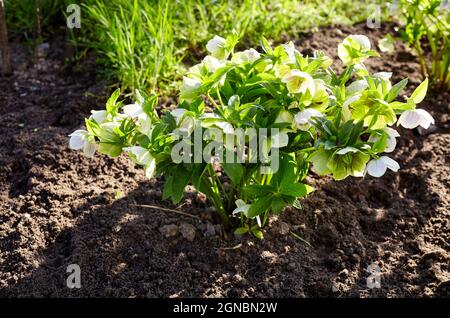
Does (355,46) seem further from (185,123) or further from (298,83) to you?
(185,123)

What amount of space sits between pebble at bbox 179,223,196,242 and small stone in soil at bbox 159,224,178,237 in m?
0.02

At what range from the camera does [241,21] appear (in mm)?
3135

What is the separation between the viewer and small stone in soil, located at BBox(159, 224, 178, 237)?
7.14 ft

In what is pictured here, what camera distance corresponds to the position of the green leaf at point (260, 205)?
186 cm

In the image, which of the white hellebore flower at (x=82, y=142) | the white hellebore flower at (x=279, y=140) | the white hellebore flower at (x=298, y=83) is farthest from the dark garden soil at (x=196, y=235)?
the white hellebore flower at (x=298, y=83)

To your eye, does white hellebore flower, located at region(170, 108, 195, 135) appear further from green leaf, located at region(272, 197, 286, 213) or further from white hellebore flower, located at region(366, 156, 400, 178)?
white hellebore flower, located at region(366, 156, 400, 178)

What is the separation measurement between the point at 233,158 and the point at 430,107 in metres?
1.35

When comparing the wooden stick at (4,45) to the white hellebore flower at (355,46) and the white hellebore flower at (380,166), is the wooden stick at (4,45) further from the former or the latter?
the white hellebore flower at (380,166)

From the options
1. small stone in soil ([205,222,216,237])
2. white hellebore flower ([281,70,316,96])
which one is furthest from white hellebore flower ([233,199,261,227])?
white hellebore flower ([281,70,316,96])

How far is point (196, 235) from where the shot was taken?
7.17 ft

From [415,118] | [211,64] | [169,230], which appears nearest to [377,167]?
[415,118]

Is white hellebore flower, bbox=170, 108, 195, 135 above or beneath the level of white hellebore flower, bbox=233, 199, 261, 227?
above
